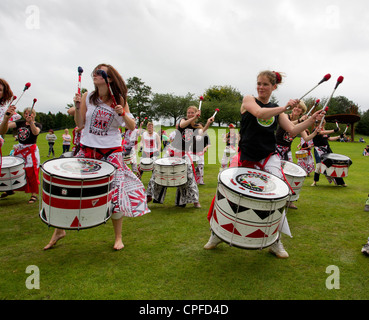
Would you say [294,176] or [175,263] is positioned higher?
[294,176]

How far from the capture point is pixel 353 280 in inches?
106

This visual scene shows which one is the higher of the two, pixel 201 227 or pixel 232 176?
pixel 232 176

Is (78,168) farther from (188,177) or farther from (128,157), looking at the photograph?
(128,157)

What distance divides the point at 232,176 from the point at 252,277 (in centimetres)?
113

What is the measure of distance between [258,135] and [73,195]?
2271mm

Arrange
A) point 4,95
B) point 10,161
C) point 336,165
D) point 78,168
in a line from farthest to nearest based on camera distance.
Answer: point 336,165 < point 10,161 < point 4,95 < point 78,168

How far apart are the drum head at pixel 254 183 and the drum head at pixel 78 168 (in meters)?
1.32

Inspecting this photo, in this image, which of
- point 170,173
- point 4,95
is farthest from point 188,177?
point 4,95

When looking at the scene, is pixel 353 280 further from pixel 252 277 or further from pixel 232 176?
pixel 232 176

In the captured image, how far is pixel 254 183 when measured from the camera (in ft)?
9.16

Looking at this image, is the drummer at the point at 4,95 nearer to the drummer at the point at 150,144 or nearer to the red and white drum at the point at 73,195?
the red and white drum at the point at 73,195

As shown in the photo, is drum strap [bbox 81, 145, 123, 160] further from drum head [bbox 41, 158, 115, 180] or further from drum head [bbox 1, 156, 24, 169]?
drum head [bbox 1, 156, 24, 169]

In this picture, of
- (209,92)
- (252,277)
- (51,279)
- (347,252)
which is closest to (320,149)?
(347,252)

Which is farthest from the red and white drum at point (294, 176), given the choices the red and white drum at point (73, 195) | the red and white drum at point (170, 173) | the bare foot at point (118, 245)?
the red and white drum at point (73, 195)
